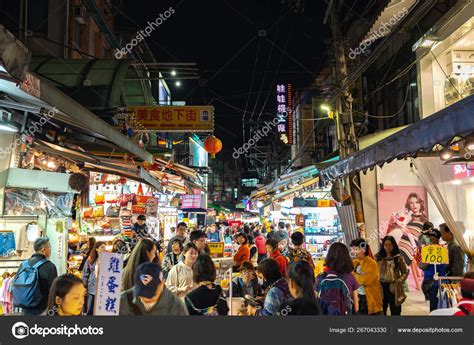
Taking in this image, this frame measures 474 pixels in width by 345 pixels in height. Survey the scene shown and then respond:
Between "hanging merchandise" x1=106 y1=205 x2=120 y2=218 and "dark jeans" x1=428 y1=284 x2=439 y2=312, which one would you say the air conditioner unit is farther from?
"dark jeans" x1=428 y1=284 x2=439 y2=312

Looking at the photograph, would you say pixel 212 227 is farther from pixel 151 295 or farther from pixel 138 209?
pixel 151 295

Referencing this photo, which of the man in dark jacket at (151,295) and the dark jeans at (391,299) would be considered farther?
the dark jeans at (391,299)

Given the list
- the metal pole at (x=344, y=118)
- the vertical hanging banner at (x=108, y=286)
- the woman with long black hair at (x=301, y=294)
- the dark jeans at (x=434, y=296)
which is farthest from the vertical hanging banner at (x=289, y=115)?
the vertical hanging banner at (x=108, y=286)

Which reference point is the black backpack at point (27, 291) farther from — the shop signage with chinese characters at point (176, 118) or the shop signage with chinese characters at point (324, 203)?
the shop signage with chinese characters at point (324, 203)

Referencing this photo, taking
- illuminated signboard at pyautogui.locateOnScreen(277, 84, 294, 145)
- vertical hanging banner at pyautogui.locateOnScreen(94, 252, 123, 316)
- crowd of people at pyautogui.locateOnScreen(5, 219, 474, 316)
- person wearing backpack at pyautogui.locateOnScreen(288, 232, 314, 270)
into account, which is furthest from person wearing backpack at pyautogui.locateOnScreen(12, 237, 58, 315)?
illuminated signboard at pyautogui.locateOnScreen(277, 84, 294, 145)

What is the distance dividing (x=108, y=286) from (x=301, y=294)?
6.33ft

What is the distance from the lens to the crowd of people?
3951 millimetres

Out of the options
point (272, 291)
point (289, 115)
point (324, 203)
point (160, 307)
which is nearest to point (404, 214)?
point (324, 203)

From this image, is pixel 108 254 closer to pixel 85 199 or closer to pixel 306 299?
pixel 306 299

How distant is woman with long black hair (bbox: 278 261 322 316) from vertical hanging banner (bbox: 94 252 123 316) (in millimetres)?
1630

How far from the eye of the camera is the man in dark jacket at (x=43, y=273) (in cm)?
588

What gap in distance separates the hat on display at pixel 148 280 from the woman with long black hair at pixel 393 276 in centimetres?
548

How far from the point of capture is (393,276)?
8000mm

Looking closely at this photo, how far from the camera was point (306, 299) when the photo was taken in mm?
4145
